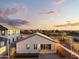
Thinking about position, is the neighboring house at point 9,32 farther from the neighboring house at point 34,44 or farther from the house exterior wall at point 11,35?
the neighboring house at point 34,44

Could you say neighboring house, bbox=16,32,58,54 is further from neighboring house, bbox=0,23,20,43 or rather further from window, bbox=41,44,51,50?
neighboring house, bbox=0,23,20,43

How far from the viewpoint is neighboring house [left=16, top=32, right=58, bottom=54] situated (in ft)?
21.6

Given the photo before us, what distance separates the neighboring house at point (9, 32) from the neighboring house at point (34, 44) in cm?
60

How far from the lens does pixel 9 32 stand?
7238 millimetres

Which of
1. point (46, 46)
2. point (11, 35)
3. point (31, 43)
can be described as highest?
point (11, 35)

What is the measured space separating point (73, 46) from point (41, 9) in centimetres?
159

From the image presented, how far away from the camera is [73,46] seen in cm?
643

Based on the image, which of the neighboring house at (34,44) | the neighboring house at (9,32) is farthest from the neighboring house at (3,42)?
the neighboring house at (34,44)

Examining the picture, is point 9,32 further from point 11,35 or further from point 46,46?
point 46,46

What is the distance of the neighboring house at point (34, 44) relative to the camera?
657 cm

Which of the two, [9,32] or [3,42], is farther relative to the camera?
[9,32]

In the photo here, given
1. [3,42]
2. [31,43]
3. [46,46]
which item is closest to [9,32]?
[3,42]

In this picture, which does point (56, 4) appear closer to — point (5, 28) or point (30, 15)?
point (30, 15)

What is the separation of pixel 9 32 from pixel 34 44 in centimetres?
117
